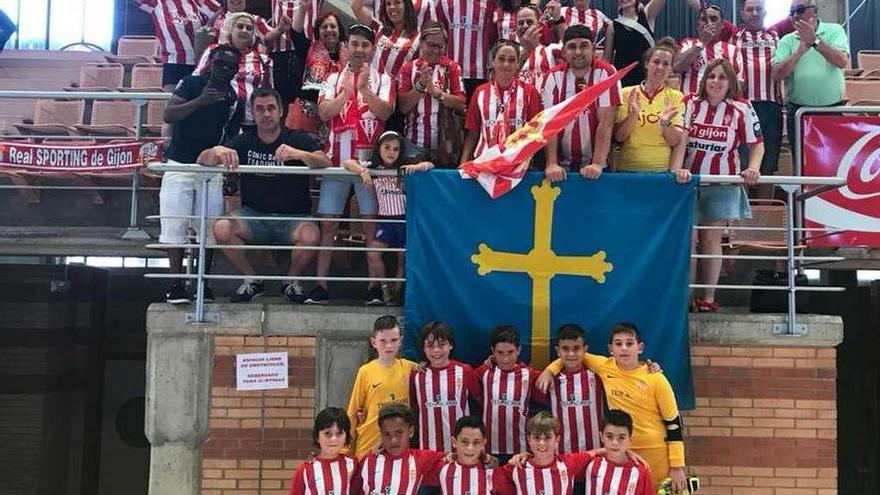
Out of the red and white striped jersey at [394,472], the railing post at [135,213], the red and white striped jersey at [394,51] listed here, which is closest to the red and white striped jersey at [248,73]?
the red and white striped jersey at [394,51]

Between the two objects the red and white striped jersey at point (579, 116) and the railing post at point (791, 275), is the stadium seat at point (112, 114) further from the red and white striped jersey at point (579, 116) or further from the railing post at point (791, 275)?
the railing post at point (791, 275)

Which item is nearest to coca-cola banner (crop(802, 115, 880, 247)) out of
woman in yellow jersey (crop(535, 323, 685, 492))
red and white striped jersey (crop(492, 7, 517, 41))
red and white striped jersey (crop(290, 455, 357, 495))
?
red and white striped jersey (crop(492, 7, 517, 41))

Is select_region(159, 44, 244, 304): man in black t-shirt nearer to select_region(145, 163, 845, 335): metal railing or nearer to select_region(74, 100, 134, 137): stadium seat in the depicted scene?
select_region(145, 163, 845, 335): metal railing

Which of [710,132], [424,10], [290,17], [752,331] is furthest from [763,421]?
[290,17]

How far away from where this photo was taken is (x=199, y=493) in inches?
237

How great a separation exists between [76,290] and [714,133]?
32.2 feet

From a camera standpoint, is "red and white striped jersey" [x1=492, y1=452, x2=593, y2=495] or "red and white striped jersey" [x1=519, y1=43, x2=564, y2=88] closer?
"red and white striped jersey" [x1=492, y1=452, x2=593, y2=495]

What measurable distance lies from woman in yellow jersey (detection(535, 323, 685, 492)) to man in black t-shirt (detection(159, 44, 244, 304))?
296cm

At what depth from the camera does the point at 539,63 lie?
6.66m

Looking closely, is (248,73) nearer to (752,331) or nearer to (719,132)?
(719,132)

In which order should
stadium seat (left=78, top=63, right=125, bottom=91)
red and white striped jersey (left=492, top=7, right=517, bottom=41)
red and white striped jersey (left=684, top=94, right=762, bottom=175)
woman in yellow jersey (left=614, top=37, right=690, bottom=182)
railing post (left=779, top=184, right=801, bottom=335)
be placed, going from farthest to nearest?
stadium seat (left=78, top=63, right=125, bottom=91) < red and white striped jersey (left=492, top=7, right=517, bottom=41) < red and white striped jersey (left=684, top=94, right=762, bottom=175) < woman in yellow jersey (left=614, top=37, right=690, bottom=182) < railing post (left=779, top=184, right=801, bottom=335)

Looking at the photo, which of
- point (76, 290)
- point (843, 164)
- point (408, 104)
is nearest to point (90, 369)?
point (76, 290)

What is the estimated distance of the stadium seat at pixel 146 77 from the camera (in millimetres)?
10641

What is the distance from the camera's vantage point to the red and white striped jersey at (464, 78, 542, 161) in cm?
614
